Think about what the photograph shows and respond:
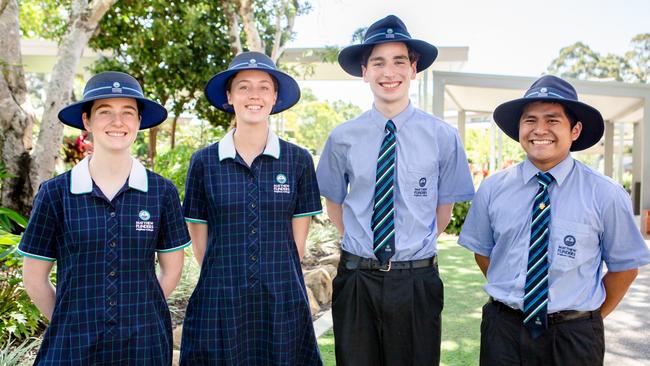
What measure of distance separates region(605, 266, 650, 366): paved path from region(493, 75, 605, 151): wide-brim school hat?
2580 millimetres

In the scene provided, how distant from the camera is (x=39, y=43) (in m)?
16.9

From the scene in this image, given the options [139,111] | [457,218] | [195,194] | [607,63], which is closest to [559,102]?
[195,194]

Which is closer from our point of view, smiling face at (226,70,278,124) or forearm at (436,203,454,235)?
smiling face at (226,70,278,124)

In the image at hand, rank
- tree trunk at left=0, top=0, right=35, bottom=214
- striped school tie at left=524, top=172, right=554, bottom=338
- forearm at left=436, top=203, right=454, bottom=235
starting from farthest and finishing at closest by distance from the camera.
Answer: tree trunk at left=0, top=0, right=35, bottom=214, forearm at left=436, top=203, right=454, bottom=235, striped school tie at left=524, top=172, right=554, bottom=338

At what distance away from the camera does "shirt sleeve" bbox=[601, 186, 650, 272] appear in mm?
2779

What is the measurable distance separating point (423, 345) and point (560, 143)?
1280 millimetres

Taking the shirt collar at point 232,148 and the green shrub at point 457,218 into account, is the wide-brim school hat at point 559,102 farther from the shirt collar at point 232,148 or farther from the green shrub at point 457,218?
the green shrub at point 457,218

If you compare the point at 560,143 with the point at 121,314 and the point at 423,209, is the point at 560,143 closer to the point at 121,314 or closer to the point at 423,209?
the point at 423,209

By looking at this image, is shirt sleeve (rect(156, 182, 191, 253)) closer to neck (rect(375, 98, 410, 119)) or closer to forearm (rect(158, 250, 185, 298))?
forearm (rect(158, 250, 185, 298))

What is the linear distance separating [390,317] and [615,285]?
1.15m

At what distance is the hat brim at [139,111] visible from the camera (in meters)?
2.66

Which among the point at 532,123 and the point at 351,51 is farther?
the point at 351,51

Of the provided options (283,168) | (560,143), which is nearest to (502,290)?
(560,143)

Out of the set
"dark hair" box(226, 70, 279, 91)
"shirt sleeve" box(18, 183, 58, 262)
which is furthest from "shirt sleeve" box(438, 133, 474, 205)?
"shirt sleeve" box(18, 183, 58, 262)
